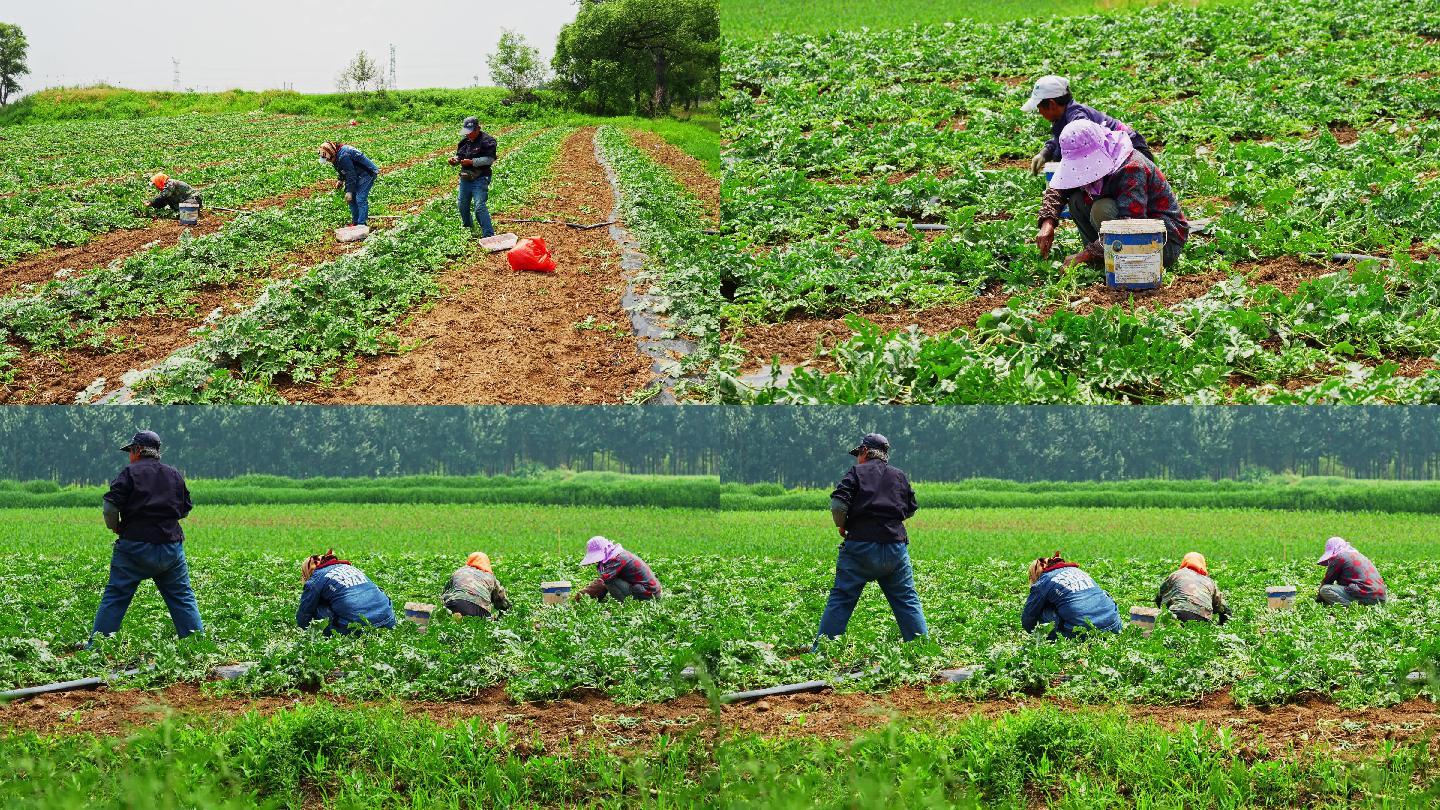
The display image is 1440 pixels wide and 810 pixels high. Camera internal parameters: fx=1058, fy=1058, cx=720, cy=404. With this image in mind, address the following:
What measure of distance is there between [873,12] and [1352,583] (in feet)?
84.2

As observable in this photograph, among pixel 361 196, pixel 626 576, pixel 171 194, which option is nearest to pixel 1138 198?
pixel 626 576

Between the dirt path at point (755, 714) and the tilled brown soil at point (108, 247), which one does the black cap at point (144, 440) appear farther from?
the tilled brown soil at point (108, 247)

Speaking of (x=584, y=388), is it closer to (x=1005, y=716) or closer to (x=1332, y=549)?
(x=1005, y=716)

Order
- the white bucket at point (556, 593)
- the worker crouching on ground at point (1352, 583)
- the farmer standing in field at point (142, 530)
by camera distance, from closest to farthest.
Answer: the farmer standing in field at point (142, 530) → the worker crouching on ground at point (1352, 583) → the white bucket at point (556, 593)

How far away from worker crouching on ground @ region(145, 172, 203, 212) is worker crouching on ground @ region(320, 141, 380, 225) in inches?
101

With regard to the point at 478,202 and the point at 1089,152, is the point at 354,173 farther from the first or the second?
the point at 1089,152

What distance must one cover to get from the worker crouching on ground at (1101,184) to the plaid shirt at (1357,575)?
331cm

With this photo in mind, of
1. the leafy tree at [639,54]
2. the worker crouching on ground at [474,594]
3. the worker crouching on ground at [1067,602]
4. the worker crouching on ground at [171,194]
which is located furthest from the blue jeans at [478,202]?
the worker crouching on ground at [1067,602]

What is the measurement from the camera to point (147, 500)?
8305 mm

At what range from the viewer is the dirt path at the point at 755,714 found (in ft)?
18.4

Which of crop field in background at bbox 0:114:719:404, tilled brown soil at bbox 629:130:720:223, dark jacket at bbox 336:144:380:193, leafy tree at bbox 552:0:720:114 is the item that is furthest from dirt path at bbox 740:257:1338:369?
leafy tree at bbox 552:0:720:114

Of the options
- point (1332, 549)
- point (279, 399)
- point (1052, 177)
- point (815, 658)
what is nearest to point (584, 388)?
point (279, 399)

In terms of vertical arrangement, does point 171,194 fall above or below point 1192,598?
above

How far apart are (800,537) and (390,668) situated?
9.56 meters
